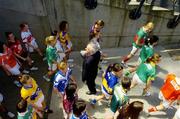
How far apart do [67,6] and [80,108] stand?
3876 mm

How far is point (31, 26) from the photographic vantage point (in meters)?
8.38

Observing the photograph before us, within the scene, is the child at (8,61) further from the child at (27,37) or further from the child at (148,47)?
the child at (148,47)

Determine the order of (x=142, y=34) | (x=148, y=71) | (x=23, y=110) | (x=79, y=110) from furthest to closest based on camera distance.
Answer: (x=142, y=34), (x=148, y=71), (x=23, y=110), (x=79, y=110)

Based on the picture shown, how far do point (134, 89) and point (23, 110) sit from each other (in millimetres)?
3558

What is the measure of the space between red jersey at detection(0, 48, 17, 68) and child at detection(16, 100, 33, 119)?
1.96 m

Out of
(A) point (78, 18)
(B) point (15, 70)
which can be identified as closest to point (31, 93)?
(B) point (15, 70)

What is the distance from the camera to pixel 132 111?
4984mm

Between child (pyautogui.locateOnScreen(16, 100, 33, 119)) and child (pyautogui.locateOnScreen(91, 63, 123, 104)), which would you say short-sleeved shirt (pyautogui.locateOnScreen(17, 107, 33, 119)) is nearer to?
child (pyautogui.locateOnScreen(16, 100, 33, 119))

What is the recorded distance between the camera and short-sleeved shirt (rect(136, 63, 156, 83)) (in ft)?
21.3

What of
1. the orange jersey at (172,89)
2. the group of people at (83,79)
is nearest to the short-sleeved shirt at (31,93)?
the group of people at (83,79)

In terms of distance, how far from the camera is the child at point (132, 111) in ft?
16.1

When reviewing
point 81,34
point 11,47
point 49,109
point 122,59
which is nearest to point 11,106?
point 49,109

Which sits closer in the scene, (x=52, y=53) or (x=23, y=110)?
(x=23, y=110)

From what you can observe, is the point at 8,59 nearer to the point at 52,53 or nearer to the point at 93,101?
the point at 52,53
